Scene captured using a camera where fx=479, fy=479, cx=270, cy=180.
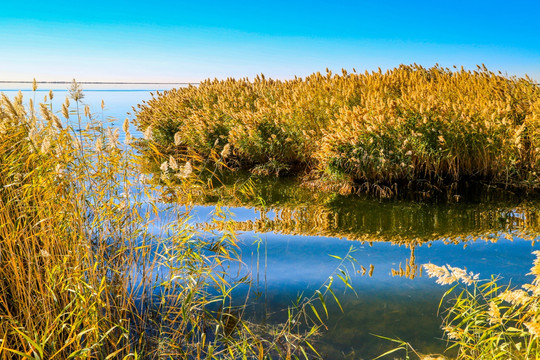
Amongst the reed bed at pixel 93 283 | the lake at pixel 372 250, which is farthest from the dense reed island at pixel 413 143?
the reed bed at pixel 93 283

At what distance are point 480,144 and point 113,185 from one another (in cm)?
508

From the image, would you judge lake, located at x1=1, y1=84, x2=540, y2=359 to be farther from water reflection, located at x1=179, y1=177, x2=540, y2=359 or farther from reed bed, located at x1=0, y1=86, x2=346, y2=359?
reed bed, located at x1=0, y1=86, x2=346, y2=359

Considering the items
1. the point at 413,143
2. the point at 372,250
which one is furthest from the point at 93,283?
the point at 413,143

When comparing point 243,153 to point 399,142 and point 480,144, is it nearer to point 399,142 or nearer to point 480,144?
point 399,142

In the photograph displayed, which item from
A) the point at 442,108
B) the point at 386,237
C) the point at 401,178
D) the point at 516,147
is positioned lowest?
the point at 386,237

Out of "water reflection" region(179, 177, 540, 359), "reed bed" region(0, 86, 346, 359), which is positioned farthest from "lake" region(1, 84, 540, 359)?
"reed bed" region(0, 86, 346, 359)

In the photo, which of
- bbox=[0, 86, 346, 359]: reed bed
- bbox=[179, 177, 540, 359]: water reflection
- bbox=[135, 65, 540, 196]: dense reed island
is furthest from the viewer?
bbox=[135, 65, 540, 196]: dense reed island

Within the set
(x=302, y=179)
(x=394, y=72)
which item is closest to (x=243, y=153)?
(x=302, y=179)

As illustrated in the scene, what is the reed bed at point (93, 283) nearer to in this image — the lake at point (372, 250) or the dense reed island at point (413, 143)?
the lake at point (372, 250)

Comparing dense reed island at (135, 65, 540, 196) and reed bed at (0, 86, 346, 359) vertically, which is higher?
dense reed island at (135, 65, 540, 196)

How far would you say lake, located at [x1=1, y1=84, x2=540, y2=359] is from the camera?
326cm

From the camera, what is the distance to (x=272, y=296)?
12.0 ft

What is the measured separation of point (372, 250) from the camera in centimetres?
467

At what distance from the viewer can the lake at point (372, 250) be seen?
10.7 ft
